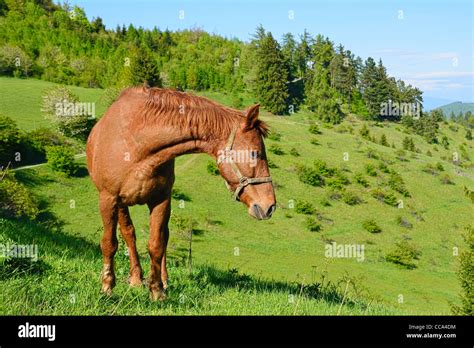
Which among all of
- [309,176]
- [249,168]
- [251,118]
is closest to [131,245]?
[249,168]

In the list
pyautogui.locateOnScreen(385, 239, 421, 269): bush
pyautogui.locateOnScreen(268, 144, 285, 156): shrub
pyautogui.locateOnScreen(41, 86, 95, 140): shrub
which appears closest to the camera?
pyautogui.locateOnScreen(385, 239, 421, 269): bush

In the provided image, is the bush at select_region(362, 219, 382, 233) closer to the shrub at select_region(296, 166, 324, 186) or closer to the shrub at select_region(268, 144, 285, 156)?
the shrub at select_region(296, 166, 324, 186)

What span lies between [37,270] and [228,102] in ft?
308

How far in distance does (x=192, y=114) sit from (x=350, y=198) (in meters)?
57.6

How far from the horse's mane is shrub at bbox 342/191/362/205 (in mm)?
57258

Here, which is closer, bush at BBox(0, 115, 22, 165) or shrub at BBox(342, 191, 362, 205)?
bush at BBox(0, 115, 22, 165)

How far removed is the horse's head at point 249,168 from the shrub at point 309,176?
192 ft

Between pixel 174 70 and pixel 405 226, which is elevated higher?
pixel 174 70

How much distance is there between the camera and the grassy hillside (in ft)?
18.2

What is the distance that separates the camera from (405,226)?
185 feet

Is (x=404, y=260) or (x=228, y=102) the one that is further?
(x=228, y=102)

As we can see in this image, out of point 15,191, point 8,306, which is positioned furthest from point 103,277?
point 15,191

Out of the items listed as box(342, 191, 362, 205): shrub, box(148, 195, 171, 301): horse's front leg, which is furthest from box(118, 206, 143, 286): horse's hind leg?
box(342, 191, 362, 205): shrub

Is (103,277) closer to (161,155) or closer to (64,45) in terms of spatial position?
(161,155)
